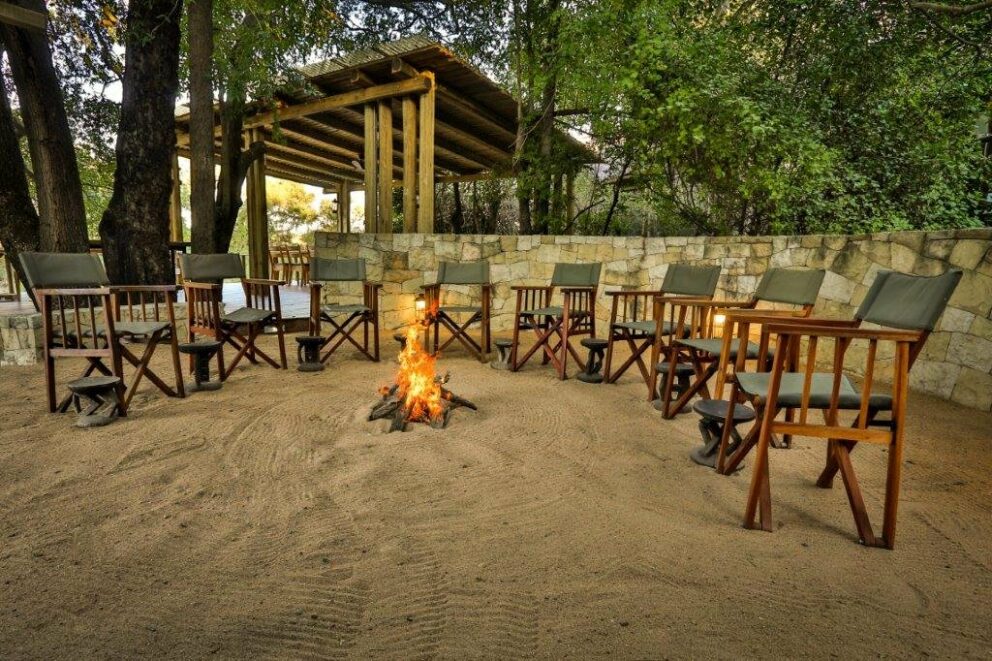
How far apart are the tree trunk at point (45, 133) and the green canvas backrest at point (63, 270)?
2.31 metres

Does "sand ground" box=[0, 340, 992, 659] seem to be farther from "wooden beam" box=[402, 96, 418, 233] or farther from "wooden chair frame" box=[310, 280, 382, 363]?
"wooden beam" box=[402, 96, 418, 233]

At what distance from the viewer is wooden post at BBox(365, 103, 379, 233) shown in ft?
22.0

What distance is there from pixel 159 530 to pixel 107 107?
7.71 m

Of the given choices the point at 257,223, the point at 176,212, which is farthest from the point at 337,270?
the point at 176,212

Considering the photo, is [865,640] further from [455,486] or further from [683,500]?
[455,486]

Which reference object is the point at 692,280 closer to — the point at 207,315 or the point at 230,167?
the point at 207,315

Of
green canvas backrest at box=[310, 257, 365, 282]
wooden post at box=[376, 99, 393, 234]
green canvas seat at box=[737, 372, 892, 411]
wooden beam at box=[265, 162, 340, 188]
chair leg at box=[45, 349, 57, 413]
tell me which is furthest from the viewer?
wooden beam at box=[265, 162, 340, 188]

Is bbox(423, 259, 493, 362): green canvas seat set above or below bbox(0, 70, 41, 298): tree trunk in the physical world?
below

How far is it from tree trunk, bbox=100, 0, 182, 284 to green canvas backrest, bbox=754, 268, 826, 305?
222 inches

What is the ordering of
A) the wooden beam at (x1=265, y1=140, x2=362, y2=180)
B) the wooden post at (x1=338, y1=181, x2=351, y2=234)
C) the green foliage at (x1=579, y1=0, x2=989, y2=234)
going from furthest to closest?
the wooden post at (x1=338, y1=181, x2=351, y2=234) < the wooden beam at (x1=265, y1=140, x2=362, y2=180) < the green foliage at (x1=579, y1=0, x2=989, y2=234)

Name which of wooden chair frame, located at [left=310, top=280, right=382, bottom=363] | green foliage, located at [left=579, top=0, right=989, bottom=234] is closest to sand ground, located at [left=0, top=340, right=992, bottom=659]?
wooden chair frame, located at [left=310, top=280, right=382, bottom=363]

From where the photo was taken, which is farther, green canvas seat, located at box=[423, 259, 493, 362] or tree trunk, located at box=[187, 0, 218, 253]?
tree trunk, located at box=[187, 0, 218, 253]

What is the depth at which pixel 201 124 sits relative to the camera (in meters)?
5.52

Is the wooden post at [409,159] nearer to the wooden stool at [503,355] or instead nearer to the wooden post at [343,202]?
the wooden stool at [503,355]
